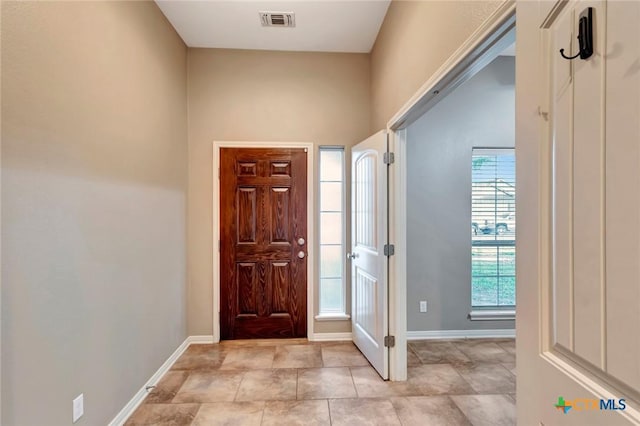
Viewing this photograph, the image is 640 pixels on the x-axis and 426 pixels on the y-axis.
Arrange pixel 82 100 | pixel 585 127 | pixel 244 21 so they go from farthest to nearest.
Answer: pixel 244 21, pixel 82 100, pixel 585 127

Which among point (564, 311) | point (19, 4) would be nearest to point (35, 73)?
point (19, 4)

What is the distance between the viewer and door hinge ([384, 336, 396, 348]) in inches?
97.2

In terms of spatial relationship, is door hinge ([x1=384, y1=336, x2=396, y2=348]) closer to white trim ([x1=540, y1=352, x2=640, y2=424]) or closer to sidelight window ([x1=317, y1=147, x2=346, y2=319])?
sidelight window ([x1=317, y1=147, x2=346, y2=319])

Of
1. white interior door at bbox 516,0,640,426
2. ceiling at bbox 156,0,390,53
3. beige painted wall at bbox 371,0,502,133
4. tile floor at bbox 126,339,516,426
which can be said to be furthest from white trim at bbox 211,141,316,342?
white interior door at bbox 516,0,640,426

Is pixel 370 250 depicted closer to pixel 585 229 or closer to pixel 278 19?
pixel 585 229

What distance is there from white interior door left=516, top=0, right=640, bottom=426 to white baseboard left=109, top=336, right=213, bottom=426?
89.8 inches

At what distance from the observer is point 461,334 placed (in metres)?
3.36

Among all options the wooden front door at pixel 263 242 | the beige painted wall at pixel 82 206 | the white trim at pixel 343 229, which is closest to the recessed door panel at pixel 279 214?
the wooden front door at pixel 263 242

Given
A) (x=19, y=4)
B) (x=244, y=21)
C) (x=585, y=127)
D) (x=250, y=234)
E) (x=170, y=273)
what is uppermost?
(x=244, y=21)

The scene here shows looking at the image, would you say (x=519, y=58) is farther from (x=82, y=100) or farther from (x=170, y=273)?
(x=170, y=273)

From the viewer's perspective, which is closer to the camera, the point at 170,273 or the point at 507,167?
the point at 170,273

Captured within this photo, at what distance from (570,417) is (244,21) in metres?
3.27

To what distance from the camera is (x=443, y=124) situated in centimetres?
332

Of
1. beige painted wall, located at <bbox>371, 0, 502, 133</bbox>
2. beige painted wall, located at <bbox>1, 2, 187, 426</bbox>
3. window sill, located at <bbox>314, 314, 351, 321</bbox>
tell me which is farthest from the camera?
window sill, located at <bbox>314, 314, 351, 321</bbox>
